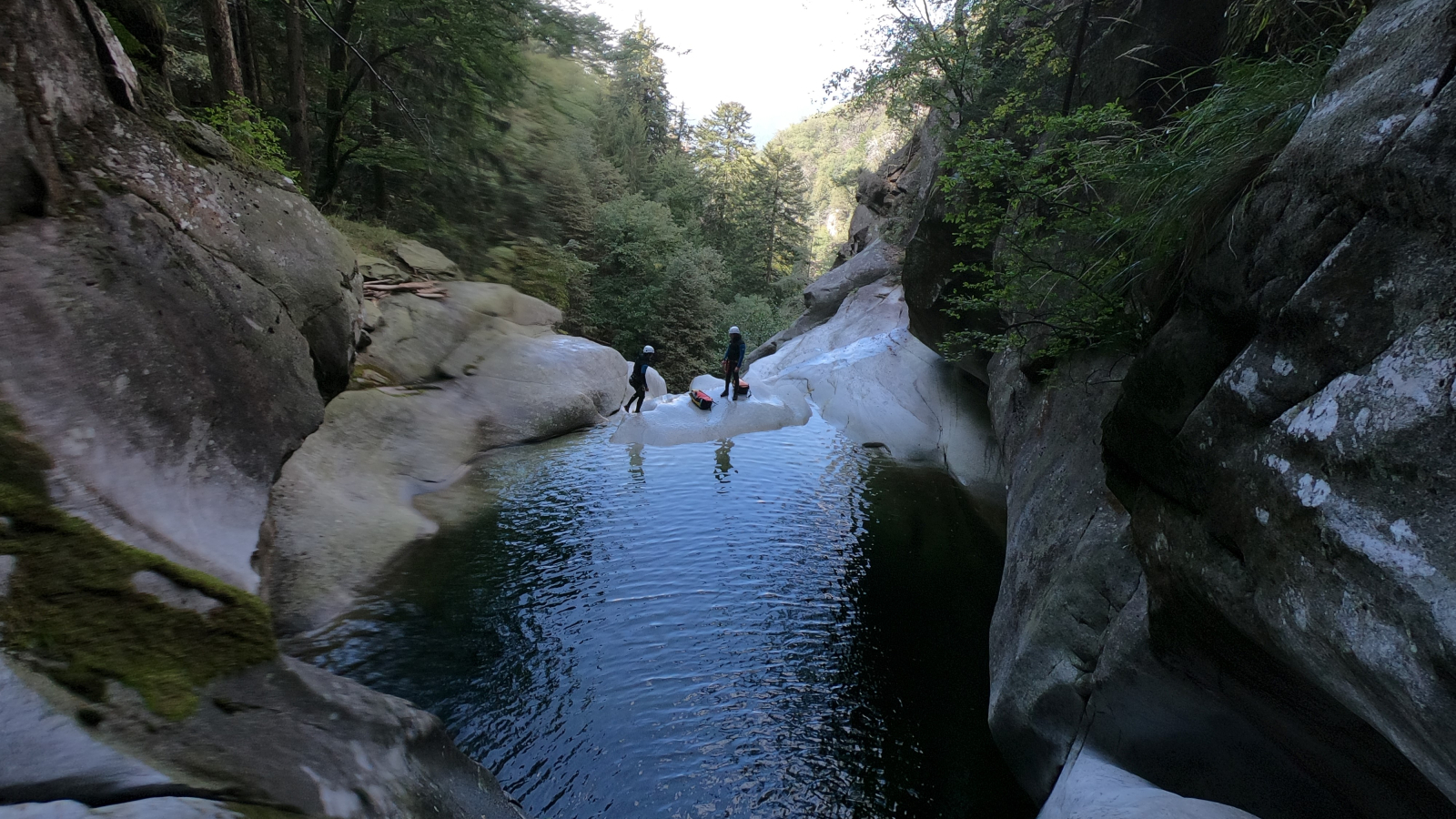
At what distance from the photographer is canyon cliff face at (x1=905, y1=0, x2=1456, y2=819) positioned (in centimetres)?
193

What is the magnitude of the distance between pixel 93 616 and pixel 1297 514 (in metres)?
5.02

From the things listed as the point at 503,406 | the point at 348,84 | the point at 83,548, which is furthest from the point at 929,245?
the point at 348,84

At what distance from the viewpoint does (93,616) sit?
271 centimetres

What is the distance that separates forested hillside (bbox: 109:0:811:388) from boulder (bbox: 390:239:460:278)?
0.55 meters

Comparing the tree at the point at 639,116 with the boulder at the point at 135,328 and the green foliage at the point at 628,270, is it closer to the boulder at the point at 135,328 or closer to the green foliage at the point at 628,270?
the green foliage at the point at 628,270

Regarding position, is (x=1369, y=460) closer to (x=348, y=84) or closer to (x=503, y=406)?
(x=503, y=406)

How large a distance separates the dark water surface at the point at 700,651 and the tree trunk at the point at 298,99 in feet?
24.7

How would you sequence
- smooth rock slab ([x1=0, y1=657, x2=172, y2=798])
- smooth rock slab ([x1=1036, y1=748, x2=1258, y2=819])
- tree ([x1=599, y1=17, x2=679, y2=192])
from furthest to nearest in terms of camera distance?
tree ([x1=599, y1=17, x2=679, y2=192]), smooth rock slab ([x1=1036, y1=748, x2=1258, y2=819]), smooth rock slab ([x1=0, y1=657, x2=172, y2=798])

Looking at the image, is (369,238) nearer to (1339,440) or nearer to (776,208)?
(1339,440)

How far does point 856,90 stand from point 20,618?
15.5m

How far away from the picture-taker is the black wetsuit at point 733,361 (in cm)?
1445

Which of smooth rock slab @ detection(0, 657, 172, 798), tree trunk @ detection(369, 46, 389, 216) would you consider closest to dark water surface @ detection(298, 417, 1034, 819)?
smooth rock slab @ detection(0, 657, 172, 798)

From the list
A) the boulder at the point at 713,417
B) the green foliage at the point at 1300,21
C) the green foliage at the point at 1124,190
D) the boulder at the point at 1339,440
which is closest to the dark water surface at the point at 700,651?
the boulder at the point at 1339,440

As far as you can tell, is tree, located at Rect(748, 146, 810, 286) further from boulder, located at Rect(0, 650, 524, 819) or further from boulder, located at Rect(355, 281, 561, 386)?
boulder, located at Rect(0, 650, 524, 819)
